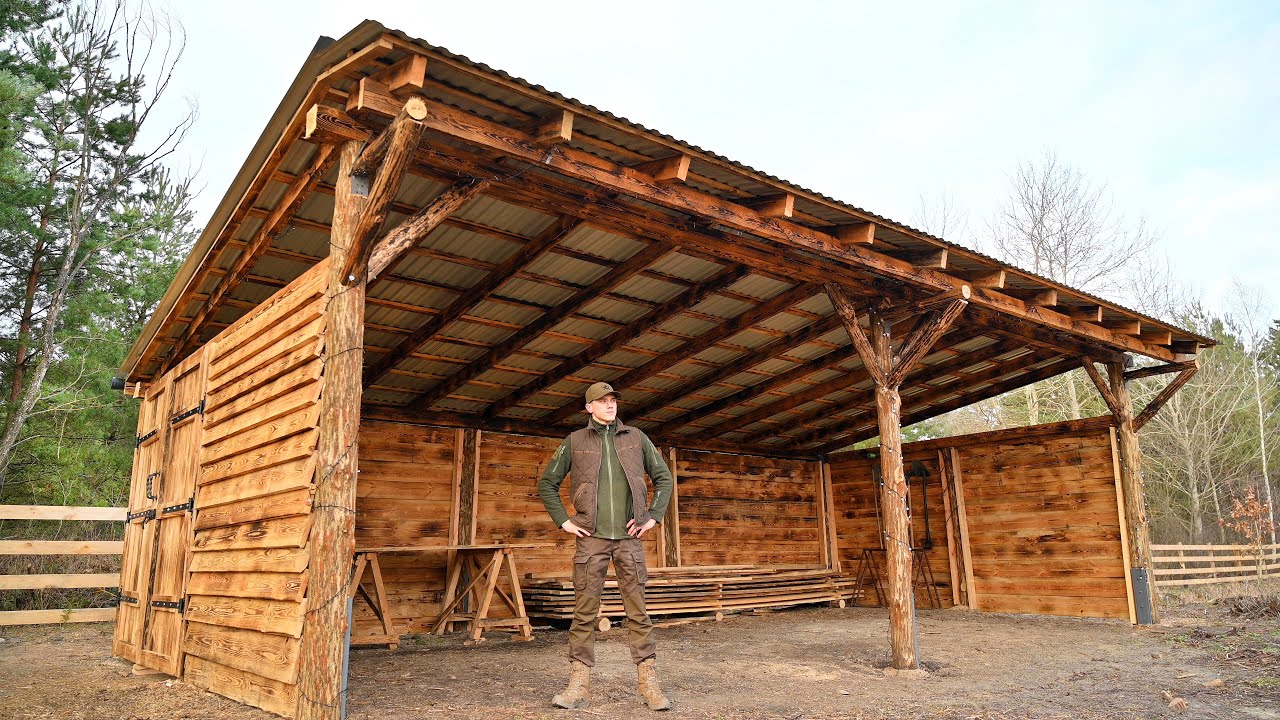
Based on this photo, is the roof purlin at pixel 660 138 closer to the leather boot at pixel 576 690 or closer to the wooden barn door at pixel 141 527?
the leather boot at pixel 576 690

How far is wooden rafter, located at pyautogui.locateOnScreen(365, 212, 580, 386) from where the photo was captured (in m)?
6.90

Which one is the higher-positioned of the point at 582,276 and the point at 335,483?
the point at 582,276

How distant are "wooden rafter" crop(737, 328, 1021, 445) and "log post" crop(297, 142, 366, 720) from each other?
7354mm

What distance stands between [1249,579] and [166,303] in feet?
68.0

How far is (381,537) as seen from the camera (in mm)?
10375

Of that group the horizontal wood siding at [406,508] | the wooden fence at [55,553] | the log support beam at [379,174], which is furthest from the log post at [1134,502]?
the wooden fence at [55,553]

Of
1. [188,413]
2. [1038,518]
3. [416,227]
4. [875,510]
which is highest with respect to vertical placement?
[416,227]

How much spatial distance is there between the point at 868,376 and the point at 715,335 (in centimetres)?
302

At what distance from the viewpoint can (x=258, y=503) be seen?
5.32 m

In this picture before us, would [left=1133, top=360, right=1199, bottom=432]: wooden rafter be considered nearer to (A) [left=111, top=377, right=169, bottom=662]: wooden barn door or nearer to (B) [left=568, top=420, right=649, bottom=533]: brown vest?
(B) [left=568, top=420, right=649, bottom=533]: brown vest

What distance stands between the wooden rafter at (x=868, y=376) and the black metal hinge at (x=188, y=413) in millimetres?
8150

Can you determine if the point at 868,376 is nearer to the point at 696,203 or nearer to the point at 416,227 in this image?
the point at 696,203

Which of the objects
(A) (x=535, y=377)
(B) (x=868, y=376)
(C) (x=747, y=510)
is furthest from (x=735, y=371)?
(C) (x=747, y=510)

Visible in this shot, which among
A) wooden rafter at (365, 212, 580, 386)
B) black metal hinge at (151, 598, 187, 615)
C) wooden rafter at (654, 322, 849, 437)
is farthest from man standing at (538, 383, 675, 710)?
wooden rafter at (654, 322, 849, 437)
